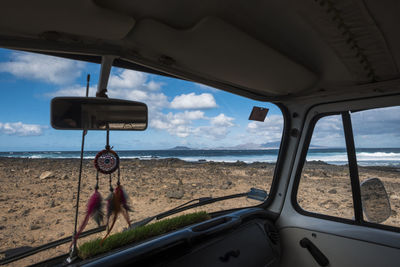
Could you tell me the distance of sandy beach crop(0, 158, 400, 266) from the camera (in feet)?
6.41

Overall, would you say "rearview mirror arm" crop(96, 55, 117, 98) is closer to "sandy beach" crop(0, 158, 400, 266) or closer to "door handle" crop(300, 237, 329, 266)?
"sandy beach" crop(0, 158, 400, 266)

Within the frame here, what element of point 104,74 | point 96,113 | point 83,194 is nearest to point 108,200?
point 83,194

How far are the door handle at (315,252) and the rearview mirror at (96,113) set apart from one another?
2.17 metres

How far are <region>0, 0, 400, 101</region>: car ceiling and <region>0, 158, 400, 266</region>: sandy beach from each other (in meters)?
0.84

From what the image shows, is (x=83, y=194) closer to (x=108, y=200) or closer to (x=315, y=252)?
(x=108, y=200)

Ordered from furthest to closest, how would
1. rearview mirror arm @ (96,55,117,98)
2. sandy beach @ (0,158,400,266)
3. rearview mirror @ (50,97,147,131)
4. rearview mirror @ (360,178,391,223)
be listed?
rearview mirror @ (360,178,391,223) → sandy beach @ (0,158,400,266) → rearview mirror arm @ (96,55,117,98) → rearview mirror @ (50,97,147,131)

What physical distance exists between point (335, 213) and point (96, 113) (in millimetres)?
2638

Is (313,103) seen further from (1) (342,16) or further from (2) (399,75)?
(1) (342,16)

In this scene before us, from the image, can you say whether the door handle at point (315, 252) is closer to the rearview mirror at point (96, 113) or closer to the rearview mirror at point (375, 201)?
the rearview mirror at point (375, 201)

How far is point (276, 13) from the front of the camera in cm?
138

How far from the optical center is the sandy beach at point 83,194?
6.41 ft

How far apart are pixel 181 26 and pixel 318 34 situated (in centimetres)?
88

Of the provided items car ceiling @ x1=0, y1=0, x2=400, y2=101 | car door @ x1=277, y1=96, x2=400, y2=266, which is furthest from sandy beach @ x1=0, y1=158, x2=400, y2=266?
car ceiling @ x1=0, y1=0, x2=400, y2=101

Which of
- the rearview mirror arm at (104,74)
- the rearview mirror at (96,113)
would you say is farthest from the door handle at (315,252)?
the rearview mirror arm at (104,74)
